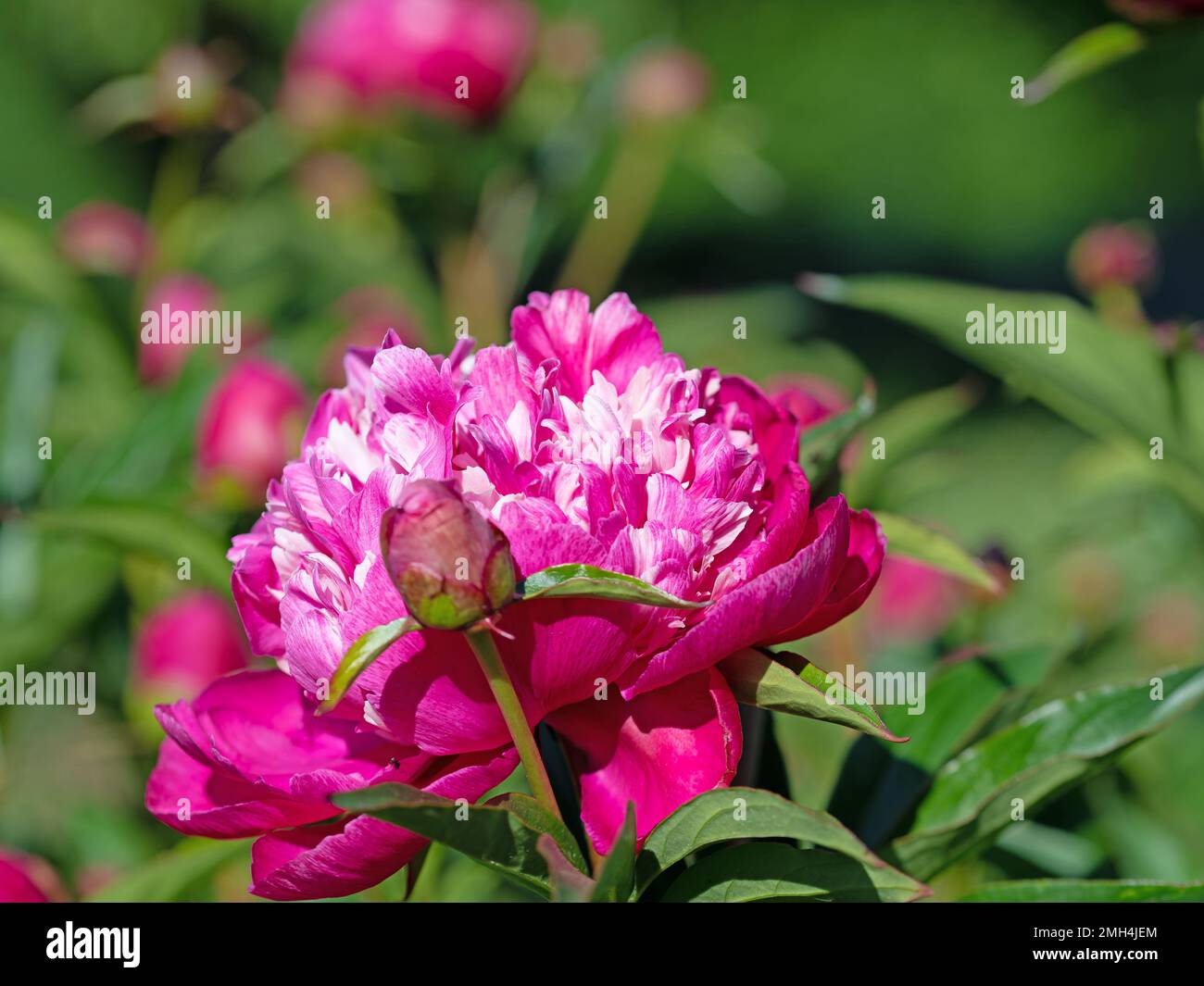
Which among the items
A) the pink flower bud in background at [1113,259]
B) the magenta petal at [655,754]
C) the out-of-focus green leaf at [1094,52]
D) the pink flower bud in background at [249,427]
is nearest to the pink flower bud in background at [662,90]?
the pink flower bud in background at [1113,259]

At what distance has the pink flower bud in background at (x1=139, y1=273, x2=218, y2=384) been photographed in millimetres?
961

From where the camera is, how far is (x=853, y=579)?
387 millimetres

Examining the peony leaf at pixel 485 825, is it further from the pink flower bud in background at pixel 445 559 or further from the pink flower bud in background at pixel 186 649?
the pink flower bud in background at pixel 186 649

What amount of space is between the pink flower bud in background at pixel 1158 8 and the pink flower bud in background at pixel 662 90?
0.72 metres

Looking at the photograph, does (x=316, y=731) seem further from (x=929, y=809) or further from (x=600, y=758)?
(x=929, y=809)

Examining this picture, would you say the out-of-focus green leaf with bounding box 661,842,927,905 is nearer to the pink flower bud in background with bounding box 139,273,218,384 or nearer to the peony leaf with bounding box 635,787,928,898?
the peony leaf with bounding box 635,787,928,898

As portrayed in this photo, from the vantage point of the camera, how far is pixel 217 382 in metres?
0.80

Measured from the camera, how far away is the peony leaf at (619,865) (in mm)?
319

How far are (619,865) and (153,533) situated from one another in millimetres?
361

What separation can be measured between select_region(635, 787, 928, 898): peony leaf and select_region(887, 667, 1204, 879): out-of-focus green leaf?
73mm

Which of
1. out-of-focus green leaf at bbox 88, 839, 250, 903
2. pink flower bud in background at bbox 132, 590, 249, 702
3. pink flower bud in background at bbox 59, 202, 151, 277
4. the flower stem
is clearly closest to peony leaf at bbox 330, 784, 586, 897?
the flower stem

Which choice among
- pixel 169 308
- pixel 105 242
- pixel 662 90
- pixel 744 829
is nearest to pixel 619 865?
pixel 744 829

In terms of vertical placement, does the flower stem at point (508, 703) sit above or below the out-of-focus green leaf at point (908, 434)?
below

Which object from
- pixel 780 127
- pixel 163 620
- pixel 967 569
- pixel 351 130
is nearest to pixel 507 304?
pixel 351 130
